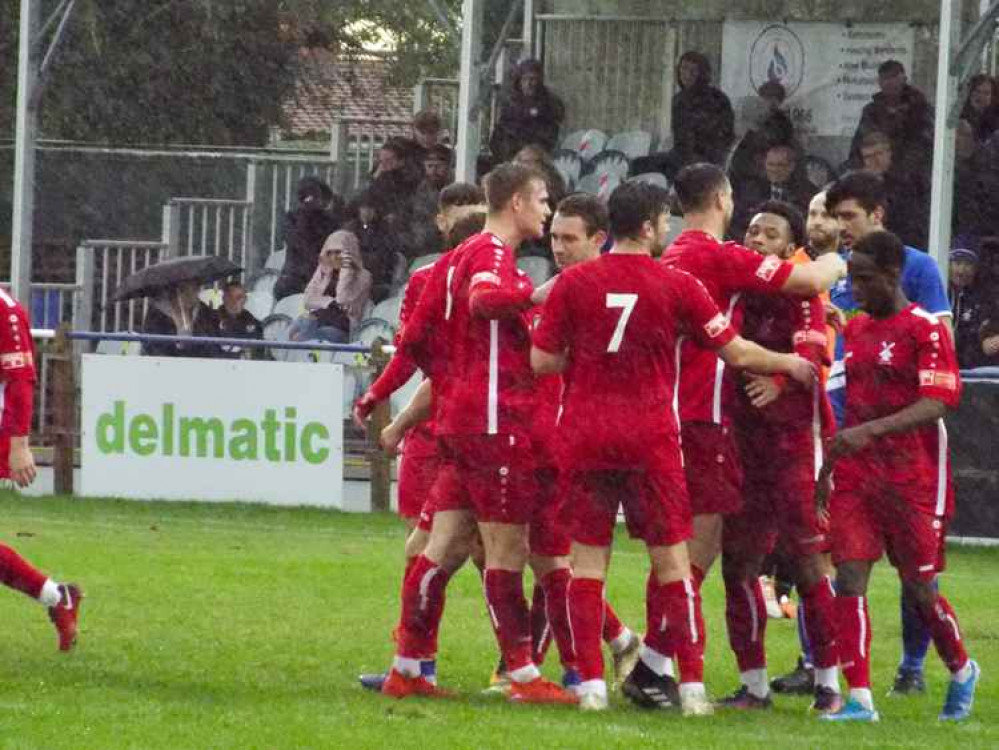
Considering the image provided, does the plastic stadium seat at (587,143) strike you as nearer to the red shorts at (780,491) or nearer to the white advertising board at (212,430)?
the white advertising board at (212,430)

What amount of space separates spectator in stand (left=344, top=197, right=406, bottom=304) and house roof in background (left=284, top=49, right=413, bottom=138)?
16433mm

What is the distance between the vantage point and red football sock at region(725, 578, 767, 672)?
972 centimetres

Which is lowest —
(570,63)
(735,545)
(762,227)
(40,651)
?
(40,651)

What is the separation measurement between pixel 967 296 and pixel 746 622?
9.51m

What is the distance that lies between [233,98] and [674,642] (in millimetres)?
28980

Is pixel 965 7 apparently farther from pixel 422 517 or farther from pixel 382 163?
pixel 422 517

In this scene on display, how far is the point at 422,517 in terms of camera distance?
10289 millimetres

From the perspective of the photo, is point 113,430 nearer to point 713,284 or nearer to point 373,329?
point 373,329

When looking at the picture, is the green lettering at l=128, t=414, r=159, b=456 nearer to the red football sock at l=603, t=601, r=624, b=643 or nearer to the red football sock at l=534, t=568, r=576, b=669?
the red football sock at l=603, t=601, r=624, b=643

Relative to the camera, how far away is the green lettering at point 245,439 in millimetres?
19453

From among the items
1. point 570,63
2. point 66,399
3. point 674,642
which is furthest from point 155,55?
point 674,642

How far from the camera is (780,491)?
9633mm

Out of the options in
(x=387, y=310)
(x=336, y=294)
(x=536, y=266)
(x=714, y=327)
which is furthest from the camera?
(x=336, y=294)

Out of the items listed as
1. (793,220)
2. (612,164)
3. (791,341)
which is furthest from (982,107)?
(791,341)
